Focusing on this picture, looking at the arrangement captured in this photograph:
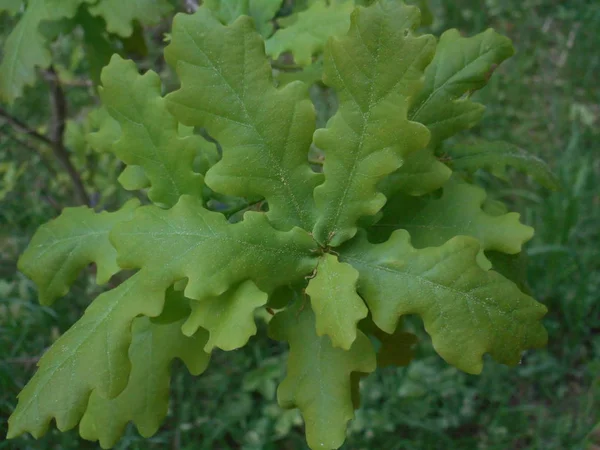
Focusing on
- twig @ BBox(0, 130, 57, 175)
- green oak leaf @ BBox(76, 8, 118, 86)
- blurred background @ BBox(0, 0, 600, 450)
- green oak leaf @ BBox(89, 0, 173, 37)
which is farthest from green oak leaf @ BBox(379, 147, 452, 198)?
twig @ BBox(0, 130, 57, 175)

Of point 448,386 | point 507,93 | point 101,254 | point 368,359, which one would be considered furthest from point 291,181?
point 507,93

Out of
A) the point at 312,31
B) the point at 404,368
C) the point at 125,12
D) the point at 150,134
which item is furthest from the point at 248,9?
the point at 404,368

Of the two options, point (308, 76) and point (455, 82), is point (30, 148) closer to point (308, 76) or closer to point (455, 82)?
point (308, 76)

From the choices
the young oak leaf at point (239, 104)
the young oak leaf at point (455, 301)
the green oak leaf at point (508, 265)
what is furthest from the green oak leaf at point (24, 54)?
the green oak leaf at point (508, 265)

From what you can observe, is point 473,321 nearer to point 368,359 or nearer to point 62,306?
point 368,359

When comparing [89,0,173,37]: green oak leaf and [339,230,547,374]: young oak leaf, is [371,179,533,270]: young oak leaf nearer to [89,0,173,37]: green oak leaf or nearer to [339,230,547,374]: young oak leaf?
[339,230,547,374]: young oak leaf
